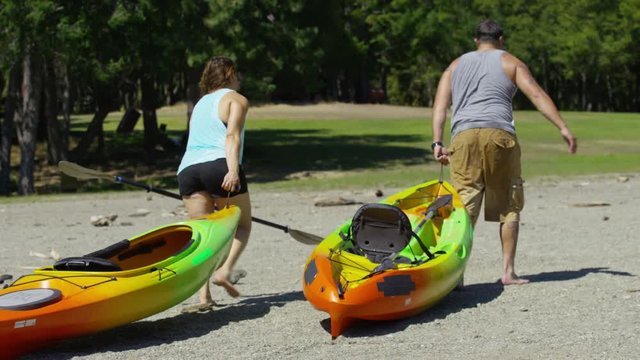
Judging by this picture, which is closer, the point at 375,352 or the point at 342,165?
the point at 375,352

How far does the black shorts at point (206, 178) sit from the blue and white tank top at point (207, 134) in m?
0.05

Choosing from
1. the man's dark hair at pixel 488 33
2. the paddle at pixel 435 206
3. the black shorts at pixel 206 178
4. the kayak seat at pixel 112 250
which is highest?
the man's dark hair at pixel 488 33

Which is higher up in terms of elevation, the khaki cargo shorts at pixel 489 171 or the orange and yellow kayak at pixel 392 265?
the khaki cargo shorts at pixel 489 171

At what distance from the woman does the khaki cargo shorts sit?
1.75 meters

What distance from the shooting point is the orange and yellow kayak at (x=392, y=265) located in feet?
22.9

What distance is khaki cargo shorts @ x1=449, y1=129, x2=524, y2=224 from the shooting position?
8352mm

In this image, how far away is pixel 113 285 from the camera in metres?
6.76

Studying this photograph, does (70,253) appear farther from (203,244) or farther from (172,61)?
(172,61)

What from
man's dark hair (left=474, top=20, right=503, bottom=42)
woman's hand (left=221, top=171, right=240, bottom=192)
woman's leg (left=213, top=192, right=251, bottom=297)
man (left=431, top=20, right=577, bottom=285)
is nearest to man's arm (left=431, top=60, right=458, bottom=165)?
man (left=431, top=20, right=577, bottom=285)

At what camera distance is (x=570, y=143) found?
845 centimetres

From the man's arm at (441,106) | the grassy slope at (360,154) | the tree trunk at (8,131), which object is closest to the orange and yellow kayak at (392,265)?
the man's arm at (441,106)

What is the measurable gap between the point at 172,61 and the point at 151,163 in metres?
5.92

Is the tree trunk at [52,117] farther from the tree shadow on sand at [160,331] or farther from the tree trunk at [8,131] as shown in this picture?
the tree shadow on sand at [160,331]

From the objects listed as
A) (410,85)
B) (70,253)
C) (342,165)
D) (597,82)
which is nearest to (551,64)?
(597,82)
